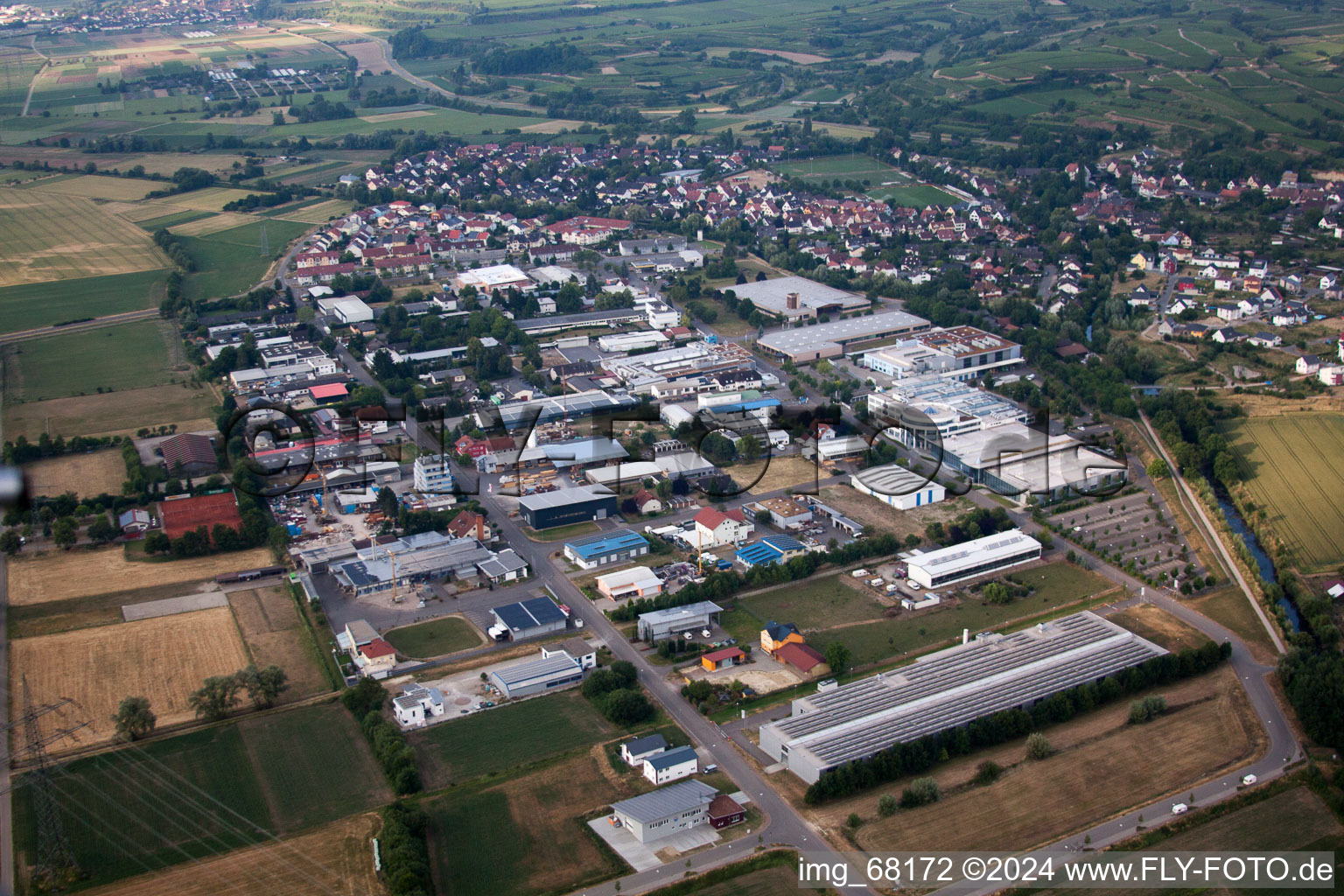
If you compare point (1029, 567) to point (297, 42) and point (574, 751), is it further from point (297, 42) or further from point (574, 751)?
point (297, 42)

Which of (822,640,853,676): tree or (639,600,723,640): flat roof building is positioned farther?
(639,600,723,640): flat roof building

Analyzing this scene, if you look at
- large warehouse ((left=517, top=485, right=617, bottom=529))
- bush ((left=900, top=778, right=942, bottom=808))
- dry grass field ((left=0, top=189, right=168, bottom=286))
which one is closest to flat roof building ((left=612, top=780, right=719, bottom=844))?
bush ((left=900, top=778, right=942, bottom=808))

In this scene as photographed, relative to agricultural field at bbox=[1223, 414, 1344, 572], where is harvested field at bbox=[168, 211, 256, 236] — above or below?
above

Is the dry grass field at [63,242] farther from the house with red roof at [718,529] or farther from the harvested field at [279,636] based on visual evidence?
the house with red roof at [718,529]

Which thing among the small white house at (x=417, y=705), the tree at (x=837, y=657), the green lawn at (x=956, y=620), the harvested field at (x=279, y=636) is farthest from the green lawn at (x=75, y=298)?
the tree at (x=837, y=657)

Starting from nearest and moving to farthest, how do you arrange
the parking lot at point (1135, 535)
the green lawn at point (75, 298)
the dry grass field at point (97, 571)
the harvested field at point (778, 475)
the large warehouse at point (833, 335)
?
the dry grass field at point (97, 571)
the parking lot at point (1135, 535)
the harvested field at point (778, 475)
the large warehouse at point (833, 335)
the green lawn at point (75, 298)

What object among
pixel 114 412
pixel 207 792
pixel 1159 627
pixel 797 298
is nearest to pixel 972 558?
pixel 1159 627

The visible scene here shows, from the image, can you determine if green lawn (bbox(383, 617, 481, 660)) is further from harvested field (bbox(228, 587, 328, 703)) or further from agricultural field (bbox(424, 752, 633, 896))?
agricultural field (bbox(424, 752, 633, 896))
